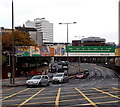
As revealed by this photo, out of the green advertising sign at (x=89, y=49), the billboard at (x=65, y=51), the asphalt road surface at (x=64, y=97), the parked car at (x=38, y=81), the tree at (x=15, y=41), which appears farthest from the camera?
the tree at (x=15, y=41)

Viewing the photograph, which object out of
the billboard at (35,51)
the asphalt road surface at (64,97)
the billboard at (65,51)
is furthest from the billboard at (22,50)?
the asphalt road surface at (64,97)

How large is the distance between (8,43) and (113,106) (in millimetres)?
44695

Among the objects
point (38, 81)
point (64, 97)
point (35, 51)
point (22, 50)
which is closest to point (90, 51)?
point (35, 51)

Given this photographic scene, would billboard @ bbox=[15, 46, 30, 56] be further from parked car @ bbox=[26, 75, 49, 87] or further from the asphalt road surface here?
the asphalt road surface

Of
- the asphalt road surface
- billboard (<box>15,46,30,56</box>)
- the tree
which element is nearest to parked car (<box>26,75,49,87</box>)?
the asphalt road surface

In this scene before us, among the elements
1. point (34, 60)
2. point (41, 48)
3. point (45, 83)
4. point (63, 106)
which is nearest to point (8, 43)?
point (41, 48)

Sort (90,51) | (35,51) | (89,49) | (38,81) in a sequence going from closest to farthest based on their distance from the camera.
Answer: (38,81)
(35,51)
(89,49)
(90,51)

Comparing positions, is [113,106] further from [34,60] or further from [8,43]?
[34,60]

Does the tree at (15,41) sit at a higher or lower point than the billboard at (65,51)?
higher

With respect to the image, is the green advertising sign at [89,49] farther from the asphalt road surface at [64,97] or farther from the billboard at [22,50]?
the asphalt road surface at [64,97]

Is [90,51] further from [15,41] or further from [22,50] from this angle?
[15,41]

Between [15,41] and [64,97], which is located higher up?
[15,41]

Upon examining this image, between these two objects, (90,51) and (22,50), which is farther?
(90,51)

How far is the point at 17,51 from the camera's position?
5294 cm
